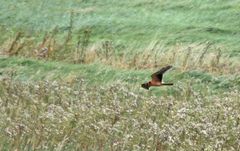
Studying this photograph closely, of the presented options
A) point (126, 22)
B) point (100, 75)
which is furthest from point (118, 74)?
point (126, 22)

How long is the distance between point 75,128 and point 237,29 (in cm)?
977

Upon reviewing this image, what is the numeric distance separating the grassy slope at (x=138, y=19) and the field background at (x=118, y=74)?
27 mm

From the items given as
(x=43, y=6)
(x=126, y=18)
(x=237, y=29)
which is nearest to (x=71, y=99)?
(x=237, y=29)

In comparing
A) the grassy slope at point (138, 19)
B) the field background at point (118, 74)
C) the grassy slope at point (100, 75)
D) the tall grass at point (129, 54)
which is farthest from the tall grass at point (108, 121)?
the grassy slope at point (138, 19)

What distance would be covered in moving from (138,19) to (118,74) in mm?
5384

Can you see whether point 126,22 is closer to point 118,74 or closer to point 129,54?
point 129,54

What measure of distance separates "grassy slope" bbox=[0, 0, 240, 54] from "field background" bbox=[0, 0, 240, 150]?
0.03 meters

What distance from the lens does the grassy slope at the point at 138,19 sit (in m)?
16.9

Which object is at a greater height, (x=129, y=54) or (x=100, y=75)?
(x=100, y=75)

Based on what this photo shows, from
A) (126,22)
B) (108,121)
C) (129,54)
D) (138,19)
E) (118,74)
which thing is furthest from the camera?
(138,19)

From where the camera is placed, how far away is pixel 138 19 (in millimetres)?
18828

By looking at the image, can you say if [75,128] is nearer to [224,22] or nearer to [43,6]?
[224,22]

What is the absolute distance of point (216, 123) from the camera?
337 inches

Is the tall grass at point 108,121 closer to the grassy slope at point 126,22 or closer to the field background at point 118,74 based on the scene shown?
the field background at point 118,74
